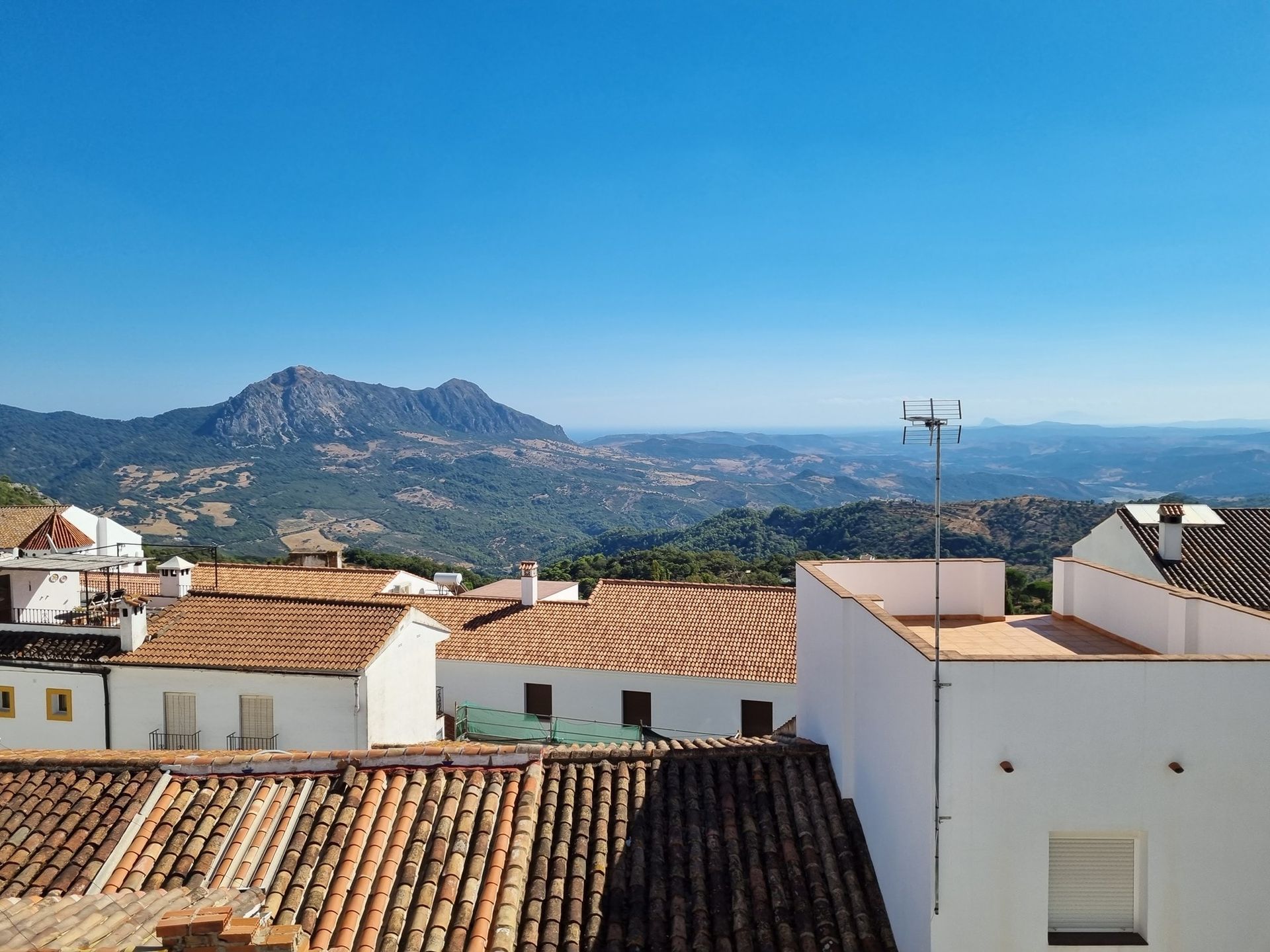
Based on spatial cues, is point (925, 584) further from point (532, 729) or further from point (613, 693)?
point (613, 693)

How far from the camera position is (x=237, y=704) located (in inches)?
699

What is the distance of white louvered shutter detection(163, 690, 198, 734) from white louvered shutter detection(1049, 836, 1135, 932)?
17436mm

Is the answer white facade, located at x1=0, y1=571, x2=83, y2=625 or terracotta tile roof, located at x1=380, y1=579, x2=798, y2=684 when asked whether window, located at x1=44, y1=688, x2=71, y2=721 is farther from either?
terracotta tile roof, located at x1=380, y1=579, x2=798, y2=684

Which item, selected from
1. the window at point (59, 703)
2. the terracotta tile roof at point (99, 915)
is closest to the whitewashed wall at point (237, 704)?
the window at point (59, 703)

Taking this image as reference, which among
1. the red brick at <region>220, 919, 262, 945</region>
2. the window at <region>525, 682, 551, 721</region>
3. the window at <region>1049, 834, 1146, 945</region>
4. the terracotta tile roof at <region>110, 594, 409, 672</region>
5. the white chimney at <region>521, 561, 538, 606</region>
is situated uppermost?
the red brick at <region>220, 919, 262, 945</region>

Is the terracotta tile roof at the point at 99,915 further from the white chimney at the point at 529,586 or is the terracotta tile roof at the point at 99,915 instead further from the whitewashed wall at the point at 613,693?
the white chimney at the point at 529,586

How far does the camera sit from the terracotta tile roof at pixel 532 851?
732 cm

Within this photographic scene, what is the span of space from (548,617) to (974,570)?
1823 centimetres

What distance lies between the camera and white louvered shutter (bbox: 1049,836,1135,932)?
268 inches

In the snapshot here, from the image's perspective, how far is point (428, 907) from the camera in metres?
7.36

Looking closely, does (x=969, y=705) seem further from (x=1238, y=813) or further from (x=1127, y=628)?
(x=1127, y=628)

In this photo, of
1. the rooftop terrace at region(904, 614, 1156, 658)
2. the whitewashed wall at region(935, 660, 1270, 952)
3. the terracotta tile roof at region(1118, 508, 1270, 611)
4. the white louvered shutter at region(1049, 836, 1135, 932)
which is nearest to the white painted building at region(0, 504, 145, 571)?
the rooftop terrace at region(904, 614, 1156, 658)

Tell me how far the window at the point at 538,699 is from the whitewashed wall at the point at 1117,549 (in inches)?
693

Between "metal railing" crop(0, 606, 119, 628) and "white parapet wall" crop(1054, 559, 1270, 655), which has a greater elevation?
"white parapet wall" crop(1054, 559, 1270, 655)
